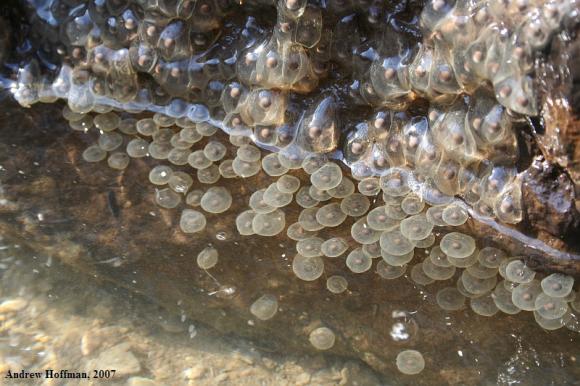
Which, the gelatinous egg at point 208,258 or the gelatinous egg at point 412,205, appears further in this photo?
the gelatinous egg at point 208,258

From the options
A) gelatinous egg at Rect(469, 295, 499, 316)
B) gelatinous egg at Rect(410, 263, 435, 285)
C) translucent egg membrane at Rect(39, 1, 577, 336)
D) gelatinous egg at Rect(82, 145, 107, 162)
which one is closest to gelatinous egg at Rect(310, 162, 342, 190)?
translucent egg membrane at Rect(39, 1, 577, 336)

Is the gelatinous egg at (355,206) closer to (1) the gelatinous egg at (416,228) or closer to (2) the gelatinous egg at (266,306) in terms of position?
(1) the gelatinous egg at (416,228)

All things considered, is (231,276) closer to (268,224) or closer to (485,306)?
(268,224)

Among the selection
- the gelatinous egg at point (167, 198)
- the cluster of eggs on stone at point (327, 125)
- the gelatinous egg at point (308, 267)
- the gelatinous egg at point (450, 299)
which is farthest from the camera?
the gelatinous egg at point (167, 198)

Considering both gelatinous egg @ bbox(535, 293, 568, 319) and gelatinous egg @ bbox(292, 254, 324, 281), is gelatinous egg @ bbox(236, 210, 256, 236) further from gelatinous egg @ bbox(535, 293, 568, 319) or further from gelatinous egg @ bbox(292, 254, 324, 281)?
gelatinous egg @ bbox(535, 293, 568, 319)

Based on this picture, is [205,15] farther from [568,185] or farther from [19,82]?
[568,185]

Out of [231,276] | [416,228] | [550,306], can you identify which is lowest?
[231,276]

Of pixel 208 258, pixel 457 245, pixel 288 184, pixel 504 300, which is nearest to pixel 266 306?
pixel 208 258

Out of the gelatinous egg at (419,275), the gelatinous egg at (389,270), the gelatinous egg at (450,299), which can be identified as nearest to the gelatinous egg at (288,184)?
the gelatinous egg at (389,270)
